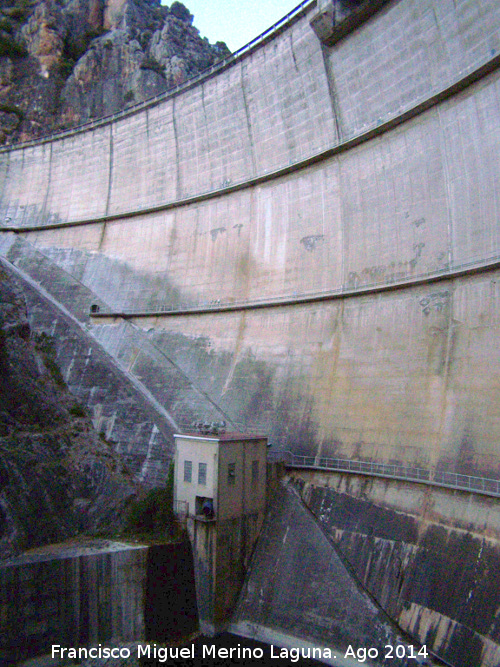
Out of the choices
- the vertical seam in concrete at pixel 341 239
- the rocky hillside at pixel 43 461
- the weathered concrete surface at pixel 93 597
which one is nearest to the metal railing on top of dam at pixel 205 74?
the vertical seam in concrete at pixel 341 239

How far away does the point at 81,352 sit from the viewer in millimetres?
21266

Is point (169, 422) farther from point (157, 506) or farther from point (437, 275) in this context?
point (437, 275)

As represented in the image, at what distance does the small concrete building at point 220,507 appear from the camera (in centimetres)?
1448

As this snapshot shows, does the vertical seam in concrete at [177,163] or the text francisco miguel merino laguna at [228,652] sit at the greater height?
the vertical seam in concrete at [177,163]

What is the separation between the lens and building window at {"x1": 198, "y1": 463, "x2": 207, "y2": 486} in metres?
15.4

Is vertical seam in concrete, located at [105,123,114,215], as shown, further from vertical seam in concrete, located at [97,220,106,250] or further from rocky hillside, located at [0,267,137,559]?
rocky hillside, located at [0,267,137,559]

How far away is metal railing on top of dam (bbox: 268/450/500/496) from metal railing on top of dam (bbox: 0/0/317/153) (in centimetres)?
1512

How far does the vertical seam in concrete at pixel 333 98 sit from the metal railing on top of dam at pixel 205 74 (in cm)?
172

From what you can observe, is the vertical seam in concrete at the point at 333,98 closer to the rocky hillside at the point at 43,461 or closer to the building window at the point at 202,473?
the building window at the point at 202,473

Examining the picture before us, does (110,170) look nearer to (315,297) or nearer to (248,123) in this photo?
(248,123)

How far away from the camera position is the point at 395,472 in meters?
15.0

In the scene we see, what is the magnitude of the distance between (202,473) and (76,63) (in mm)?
28727

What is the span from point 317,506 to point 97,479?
617 cm

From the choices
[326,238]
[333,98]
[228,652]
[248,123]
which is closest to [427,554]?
[228,652]
